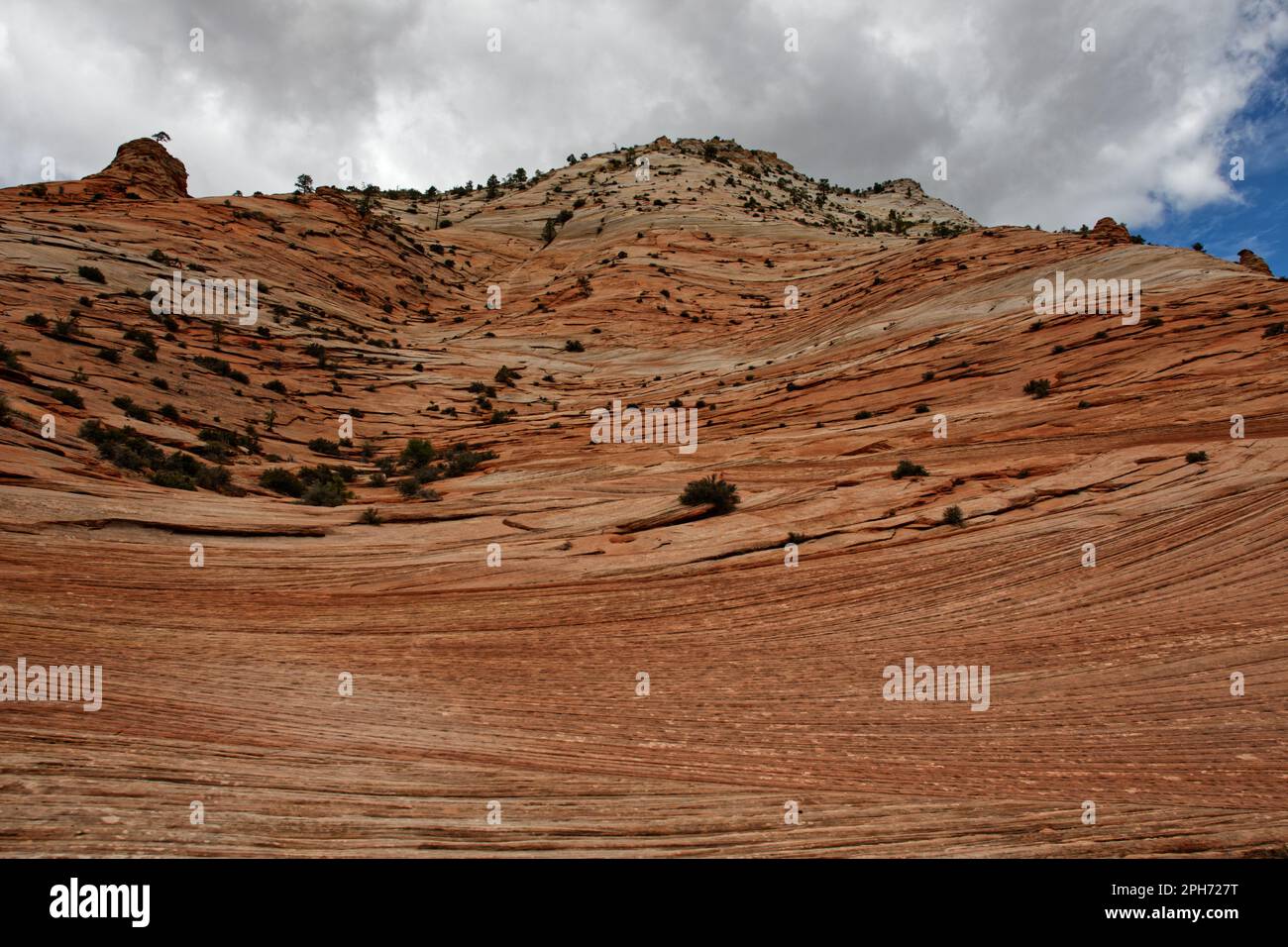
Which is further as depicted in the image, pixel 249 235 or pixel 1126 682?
pixel 249 235

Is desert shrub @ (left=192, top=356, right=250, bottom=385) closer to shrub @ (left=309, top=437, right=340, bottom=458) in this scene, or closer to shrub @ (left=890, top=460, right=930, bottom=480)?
shrub @ (left=309, top=437, right=340, bottom=458)

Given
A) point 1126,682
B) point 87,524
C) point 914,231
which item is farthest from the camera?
point 914,231

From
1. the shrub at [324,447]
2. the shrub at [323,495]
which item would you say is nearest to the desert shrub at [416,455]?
the shrub at [324,447]

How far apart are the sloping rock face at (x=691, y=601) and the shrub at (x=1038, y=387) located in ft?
0.60

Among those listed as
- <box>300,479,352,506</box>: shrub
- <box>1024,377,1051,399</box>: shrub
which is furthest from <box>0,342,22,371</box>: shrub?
<box>1024,377,1051,399</box>: shrub

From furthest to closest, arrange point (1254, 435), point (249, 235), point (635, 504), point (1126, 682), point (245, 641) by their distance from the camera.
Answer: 1. point (249, 235)
2. point (635, 504)
3. point (1254, 435)
4. point (245, 641)
5. point (1126, 682)

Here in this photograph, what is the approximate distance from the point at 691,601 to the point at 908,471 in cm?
678

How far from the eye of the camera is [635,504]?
1488cm

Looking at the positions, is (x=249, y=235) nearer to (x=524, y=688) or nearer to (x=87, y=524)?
(x=87, y=524)

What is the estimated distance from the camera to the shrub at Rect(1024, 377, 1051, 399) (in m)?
18.4

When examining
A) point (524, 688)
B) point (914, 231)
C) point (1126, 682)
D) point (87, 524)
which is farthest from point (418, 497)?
point (914, 231)

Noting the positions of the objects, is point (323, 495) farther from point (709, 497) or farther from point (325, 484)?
point (709, 497)

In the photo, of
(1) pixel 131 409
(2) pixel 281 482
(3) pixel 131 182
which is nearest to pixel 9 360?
(1) pixel 131 409

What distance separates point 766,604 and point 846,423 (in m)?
11.0
